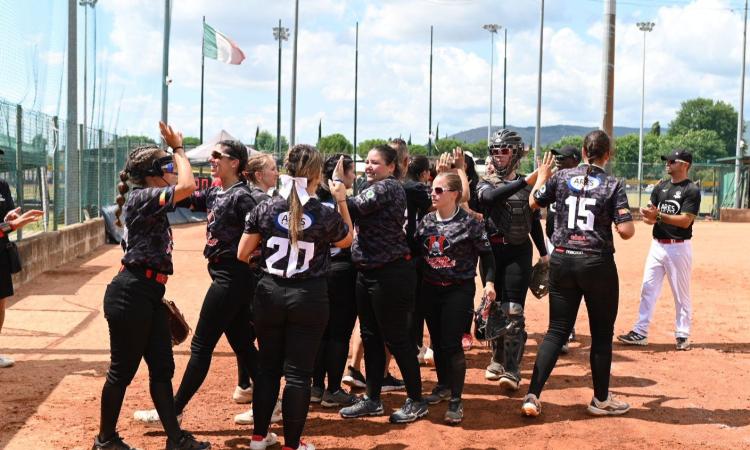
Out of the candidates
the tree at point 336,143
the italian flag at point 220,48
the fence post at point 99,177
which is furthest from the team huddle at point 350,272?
the tree at point 336,143

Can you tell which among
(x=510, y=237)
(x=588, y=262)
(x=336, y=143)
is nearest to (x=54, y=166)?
(x=510, y=237)

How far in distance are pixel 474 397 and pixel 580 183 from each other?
194 centimetres

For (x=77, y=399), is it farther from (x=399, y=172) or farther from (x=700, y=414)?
(x=700, y=414)

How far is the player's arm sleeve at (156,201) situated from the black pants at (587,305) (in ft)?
9.42

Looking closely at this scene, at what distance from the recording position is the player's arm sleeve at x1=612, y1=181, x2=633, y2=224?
587cm

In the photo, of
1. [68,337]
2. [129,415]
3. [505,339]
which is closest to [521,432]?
[505,339]

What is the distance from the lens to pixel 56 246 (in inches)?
569

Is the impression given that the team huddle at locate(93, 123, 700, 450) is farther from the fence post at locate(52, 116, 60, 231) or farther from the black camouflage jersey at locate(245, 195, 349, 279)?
the fence post at locate(52, 116, 60, 231)

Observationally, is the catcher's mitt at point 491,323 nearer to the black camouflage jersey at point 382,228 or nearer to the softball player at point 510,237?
the softball player at point 510,237

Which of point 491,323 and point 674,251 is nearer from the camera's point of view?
point 491,323

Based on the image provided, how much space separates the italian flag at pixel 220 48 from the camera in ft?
97.5

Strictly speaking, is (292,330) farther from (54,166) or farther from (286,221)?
(54,166)

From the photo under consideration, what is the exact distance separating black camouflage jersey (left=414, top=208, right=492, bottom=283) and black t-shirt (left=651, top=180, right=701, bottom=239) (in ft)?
10.8

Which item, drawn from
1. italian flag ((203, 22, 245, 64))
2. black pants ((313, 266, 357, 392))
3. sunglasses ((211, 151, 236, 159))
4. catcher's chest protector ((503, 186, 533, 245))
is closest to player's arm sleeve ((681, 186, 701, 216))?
catcher's chest protector ((503, 186, 533, 245))
